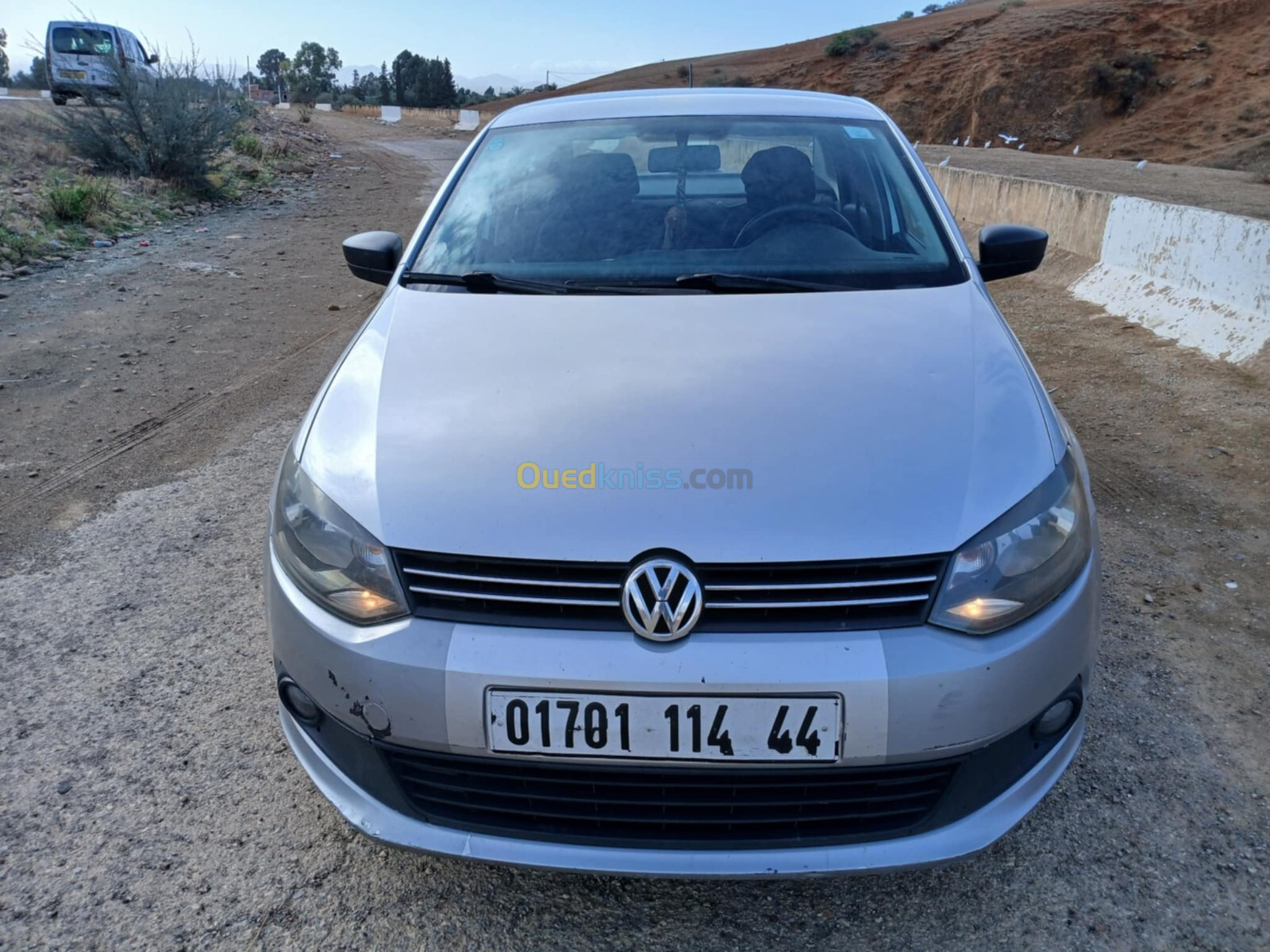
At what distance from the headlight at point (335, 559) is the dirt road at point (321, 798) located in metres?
0.63

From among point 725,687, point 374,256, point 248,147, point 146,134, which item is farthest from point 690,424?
point 248,147

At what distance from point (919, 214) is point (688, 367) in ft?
3.77

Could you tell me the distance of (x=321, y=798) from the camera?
2234mm

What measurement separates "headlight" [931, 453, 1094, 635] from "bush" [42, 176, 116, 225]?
407 inches

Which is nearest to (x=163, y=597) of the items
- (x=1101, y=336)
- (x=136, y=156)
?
(x=1101, y=336)

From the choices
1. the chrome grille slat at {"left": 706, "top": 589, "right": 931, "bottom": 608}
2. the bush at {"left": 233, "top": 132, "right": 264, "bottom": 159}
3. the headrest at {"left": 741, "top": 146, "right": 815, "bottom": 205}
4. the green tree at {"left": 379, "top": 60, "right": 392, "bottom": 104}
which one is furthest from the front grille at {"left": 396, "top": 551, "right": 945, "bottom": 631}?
the green tree at {"left": 379, "top": 60, "right": 392, "bottom": 104}

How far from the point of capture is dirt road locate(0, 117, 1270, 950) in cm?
189

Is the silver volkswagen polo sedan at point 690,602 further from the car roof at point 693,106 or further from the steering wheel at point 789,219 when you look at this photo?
the car roof at point 693,106

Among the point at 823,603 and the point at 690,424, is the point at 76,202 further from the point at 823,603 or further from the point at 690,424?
the point at 823,603

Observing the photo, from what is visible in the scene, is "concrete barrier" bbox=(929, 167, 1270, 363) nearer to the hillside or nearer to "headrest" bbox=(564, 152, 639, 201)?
"headrest" bbox=(564, 152, 639, 201)

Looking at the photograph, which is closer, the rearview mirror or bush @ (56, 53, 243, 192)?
the rearview mirror

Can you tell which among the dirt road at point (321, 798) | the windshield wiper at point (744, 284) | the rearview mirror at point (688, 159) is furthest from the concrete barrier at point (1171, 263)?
the windshield wiper at point (744, 284)

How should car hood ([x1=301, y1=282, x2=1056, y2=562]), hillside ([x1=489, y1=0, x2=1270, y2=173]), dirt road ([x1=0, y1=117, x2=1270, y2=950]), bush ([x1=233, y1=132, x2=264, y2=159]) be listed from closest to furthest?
1. car hood ([x1=301, y1=282, x2=1056, y2=562])
2. dirt road ([x1=0, y1=117, x2=1270, y2=950])
3. bush ([x1=233, y1=132, x2=264, y2=159])
4. hillside ([x1=489, y1=0, x2=1270, y2=173])

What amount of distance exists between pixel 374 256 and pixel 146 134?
39.1 ft
